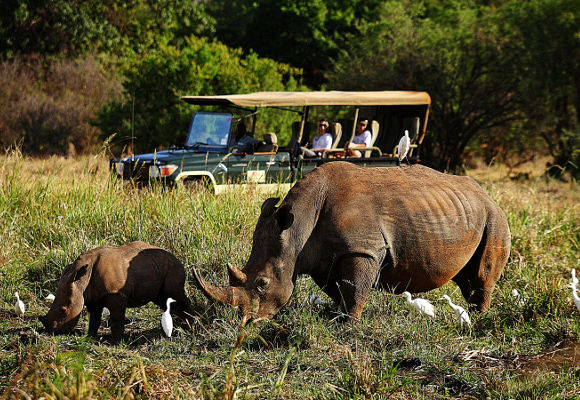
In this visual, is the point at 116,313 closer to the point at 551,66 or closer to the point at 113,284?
the point at 113,284

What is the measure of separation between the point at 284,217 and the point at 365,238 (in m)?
0.55

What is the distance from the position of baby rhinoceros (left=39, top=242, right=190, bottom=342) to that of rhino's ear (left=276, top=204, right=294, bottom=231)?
90 cm

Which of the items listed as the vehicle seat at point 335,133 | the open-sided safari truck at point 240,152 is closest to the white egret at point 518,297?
the open-sided safari truck at point 240,152

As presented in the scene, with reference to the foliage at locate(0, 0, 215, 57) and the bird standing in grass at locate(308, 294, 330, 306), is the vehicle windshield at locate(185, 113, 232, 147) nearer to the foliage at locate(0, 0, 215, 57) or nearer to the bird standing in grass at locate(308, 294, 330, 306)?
the bird standing in grass at locate(308, 294, 330, 306)

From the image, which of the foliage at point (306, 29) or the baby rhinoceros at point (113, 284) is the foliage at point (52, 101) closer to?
the foliage at point (306, 29)

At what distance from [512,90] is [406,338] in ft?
52.6

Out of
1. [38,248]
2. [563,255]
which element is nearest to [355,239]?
[38,248]

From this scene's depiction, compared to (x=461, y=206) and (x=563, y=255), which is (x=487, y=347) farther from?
(x=563, y=255)

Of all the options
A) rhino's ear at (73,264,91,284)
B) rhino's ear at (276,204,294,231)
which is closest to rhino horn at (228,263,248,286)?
rhino's ear at (276,204,294,231)

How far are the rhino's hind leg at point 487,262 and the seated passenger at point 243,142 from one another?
6152 millimetres

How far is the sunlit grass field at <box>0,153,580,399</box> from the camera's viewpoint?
145 inches

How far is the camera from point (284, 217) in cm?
424

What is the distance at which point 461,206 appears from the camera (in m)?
4.79

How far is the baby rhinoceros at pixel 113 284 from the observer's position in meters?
4.34
